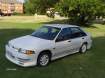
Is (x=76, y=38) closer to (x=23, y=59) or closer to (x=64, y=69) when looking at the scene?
(x=64, y=69)

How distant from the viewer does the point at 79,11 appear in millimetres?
28578

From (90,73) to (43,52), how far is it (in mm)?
2032

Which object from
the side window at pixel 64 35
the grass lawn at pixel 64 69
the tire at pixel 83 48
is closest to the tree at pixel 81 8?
the tire at pixel 83 48

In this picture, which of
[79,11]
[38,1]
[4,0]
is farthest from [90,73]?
[4,0]

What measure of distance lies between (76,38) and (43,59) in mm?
2551

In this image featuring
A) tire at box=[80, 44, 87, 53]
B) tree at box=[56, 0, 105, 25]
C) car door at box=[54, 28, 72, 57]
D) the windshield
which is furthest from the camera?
tree at box=[56, 0, 105, 25]

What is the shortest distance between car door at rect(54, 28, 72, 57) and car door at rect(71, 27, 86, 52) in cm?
31

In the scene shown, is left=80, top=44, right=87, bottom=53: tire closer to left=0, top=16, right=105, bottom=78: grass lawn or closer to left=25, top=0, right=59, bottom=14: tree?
Answer: left=0, top=16, right=105, bottom=78: grass lawn

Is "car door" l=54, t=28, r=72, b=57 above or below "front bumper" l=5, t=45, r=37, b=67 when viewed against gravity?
above

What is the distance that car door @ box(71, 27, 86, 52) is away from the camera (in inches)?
416

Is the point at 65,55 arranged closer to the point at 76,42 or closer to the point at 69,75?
the point at 76,42

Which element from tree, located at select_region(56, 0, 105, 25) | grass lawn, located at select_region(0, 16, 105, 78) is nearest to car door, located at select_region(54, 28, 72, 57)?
grass lawn, located at select_region(0, 16, 105, 78)

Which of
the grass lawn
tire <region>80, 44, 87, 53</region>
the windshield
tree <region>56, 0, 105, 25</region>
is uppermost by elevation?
tree <region>56, 0, 105, 25</region>

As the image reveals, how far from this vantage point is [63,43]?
9.80 meters
